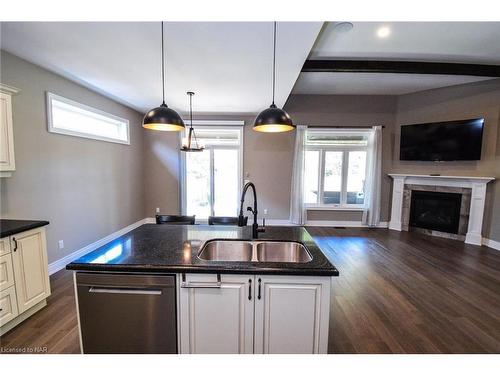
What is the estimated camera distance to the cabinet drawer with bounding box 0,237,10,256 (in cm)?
165

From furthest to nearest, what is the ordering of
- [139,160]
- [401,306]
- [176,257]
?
1. [139,160]
2. [401,306]
3. [176,257]

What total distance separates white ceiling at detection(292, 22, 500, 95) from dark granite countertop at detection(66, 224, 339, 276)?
103 inches

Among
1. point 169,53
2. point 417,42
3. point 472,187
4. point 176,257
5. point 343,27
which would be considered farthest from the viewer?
point 472,187

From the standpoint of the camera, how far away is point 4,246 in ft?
5.48

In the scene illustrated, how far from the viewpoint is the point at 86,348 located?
1.29 m

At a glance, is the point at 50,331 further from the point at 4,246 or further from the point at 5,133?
the point at 5,133

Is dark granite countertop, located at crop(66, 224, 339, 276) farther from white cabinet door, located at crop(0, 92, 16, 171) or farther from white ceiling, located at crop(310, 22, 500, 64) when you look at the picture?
white ceiling, located at crop(310, 22, 500, 64)

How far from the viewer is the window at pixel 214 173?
5.12 m

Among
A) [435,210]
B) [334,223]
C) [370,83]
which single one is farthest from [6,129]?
[435,210]

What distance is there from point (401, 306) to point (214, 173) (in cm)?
423
